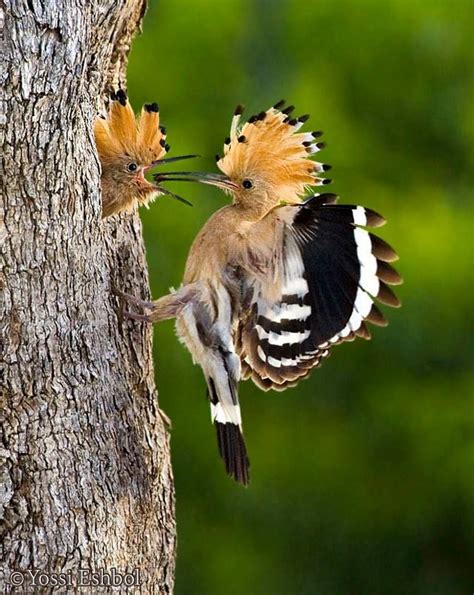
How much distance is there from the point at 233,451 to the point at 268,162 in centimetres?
63

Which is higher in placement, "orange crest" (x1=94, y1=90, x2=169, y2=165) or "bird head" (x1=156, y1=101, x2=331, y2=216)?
"orange crest" (x1=94, y1=90, x2=169, y2=165)

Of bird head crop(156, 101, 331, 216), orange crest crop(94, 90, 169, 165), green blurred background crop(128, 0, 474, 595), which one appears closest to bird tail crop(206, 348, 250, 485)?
bird head crop(156, 101, 331, 216)

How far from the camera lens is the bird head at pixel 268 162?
264 centimetres

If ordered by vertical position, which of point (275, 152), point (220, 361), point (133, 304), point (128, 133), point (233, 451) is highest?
point (128, 133)

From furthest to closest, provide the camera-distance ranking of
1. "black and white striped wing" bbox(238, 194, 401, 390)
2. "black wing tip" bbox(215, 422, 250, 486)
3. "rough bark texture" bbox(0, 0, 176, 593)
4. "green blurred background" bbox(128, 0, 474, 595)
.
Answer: "green blurred background" bbox(128, 0, 474, 595) → "black wing tip" bbox(215, 422, 250, 486) → "black and white striped wing" bbox(238, 194, 401, 390) → "rough bark texture" bbox(0, 0, 176, 593)

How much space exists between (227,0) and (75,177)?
280 cm

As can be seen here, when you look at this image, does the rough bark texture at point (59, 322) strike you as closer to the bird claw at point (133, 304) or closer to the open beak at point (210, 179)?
the bird claw at point (133, 304)

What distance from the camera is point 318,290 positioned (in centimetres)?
265

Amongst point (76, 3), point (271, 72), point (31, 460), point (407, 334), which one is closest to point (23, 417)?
point (31, 460)

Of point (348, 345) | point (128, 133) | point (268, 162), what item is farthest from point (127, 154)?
point (348, 345)

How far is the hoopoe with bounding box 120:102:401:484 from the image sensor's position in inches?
102

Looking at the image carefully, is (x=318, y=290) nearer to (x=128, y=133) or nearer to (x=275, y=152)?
(x=275, y=152)

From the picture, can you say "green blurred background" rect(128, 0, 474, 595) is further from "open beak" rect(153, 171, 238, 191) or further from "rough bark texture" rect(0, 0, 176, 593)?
"rough bark texture" rect(0, 0, 176, 593)

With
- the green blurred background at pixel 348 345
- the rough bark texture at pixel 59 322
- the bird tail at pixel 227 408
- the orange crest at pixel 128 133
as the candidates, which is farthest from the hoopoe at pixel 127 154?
the green blurred background at pixel 348 345
